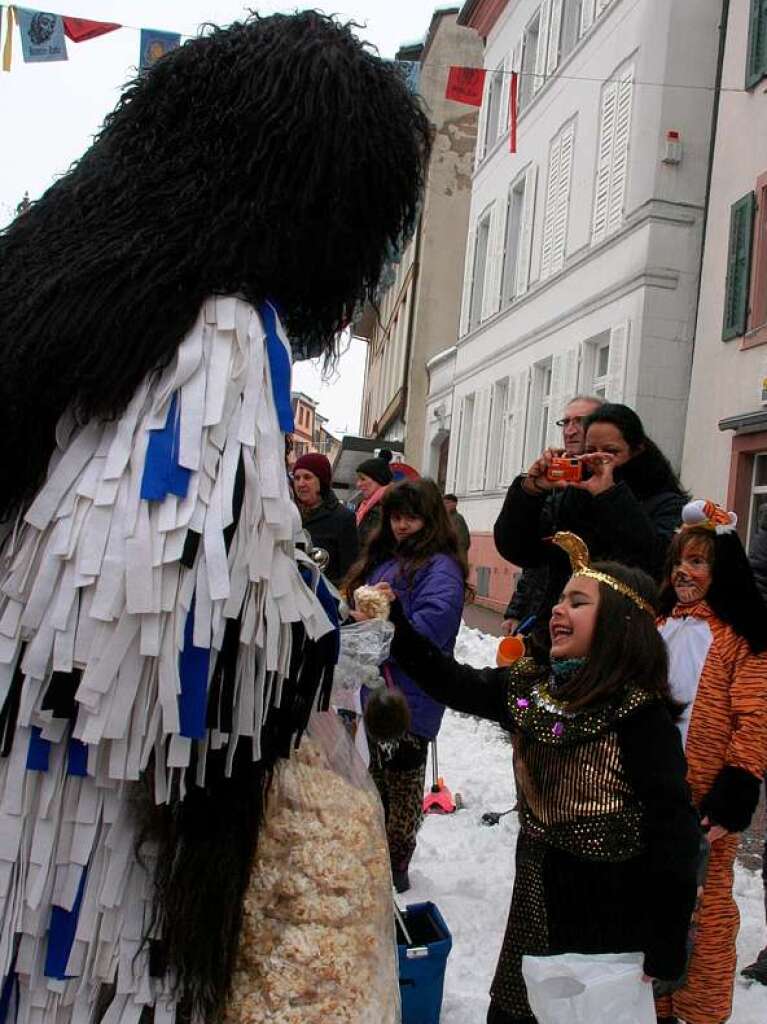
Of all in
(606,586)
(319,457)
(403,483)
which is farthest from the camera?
(319,457)

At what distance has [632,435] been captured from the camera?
3246mm

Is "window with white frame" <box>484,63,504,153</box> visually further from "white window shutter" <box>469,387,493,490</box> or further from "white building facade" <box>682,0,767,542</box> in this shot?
"white building facade" <box>682,0,767,542</box>

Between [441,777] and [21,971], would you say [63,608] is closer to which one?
[21,971]

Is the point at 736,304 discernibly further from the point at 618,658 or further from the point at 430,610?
the point at 618,658

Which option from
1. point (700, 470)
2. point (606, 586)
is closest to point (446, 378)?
point (700, 470)

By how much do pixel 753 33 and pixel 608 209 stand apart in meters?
2.61

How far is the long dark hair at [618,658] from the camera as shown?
2309 mm

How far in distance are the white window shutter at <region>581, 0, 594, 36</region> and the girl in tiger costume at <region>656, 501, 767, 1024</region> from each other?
36.2 ft

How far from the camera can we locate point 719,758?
2.88 meters

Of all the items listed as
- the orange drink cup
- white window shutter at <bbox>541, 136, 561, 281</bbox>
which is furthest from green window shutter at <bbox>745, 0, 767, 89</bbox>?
the orange drink cup

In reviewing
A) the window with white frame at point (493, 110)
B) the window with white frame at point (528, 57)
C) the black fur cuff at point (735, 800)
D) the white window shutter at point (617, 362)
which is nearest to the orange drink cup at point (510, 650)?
the black fur cuff at point (735, 800)

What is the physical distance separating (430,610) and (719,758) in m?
1.15

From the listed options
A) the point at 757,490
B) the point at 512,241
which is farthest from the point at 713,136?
the point at 512,241

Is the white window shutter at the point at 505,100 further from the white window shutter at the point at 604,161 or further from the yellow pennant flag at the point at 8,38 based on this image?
the yellow pennant flag at the point at 8,38
